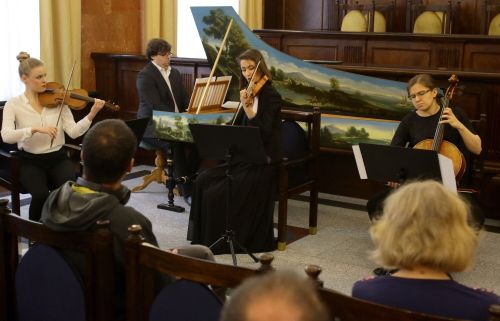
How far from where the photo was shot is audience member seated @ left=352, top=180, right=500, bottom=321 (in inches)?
74.7

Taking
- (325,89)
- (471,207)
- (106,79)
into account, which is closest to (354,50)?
(106,79)

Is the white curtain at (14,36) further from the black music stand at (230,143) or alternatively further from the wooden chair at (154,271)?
the wooden chair at (154,271)

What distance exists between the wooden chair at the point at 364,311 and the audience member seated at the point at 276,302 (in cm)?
75

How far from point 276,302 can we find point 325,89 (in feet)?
14.2

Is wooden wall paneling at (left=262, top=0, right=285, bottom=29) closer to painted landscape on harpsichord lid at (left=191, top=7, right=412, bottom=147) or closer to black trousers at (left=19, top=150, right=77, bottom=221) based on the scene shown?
painted landscape on harpsichord lid at (left=191, top=7, right=412, bottom=147)

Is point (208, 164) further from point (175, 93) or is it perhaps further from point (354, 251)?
point (354, 251)

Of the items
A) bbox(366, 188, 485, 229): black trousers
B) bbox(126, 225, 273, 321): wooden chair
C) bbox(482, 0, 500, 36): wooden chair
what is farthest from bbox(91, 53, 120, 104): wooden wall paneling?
bbox(126, 225, 273, 321): wooden chair

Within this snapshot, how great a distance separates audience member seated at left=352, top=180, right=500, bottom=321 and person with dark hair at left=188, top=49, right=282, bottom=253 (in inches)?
107

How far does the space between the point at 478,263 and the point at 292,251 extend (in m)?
1.18

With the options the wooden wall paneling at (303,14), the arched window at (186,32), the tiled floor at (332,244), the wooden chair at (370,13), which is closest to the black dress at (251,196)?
the tiled floor at (332,244)

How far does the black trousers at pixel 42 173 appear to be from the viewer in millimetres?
4469

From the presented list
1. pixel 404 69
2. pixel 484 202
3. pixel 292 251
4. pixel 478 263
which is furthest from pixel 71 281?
pixel 484 202

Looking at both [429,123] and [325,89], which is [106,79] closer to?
[325,89]

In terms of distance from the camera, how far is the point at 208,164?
6438mm
